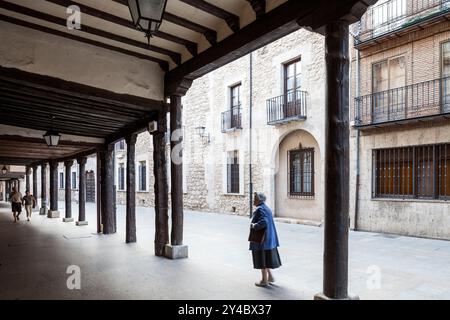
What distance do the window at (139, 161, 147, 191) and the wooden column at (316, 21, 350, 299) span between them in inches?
703

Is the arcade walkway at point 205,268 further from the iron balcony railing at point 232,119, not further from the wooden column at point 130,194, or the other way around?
the iron balcony railing at point 232,119

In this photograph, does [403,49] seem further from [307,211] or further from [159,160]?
[159,160]

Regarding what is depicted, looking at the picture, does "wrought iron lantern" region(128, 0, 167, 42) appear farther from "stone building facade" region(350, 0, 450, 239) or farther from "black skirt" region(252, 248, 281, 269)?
"stone building facade" region(350, 0, 450, 239)

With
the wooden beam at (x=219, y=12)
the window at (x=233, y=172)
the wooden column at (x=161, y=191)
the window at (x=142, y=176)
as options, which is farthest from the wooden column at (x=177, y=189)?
the window at (x=142, y=176)

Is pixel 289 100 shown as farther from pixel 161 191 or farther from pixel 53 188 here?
pixel 53 188

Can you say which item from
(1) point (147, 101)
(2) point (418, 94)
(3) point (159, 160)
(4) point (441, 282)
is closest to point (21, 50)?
(1) point (147, 101)

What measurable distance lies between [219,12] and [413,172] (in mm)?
7442

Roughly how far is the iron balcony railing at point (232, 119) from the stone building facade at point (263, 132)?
1.7 inches

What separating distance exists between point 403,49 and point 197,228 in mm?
7996

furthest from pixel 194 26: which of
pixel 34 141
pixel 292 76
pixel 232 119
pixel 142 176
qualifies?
pixel 142 176

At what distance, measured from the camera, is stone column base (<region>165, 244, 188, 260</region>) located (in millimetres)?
6315

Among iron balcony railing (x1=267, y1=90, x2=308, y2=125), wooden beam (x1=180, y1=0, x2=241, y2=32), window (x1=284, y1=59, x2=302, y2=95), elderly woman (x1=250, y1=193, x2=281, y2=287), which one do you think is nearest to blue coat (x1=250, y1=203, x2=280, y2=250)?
elderly woman (x1=250, y1=193, x2=281, y2=287)
